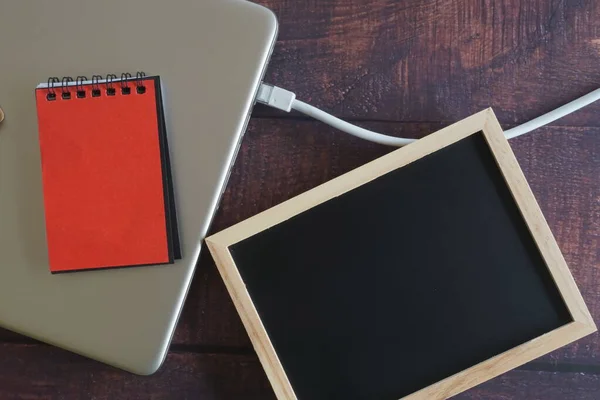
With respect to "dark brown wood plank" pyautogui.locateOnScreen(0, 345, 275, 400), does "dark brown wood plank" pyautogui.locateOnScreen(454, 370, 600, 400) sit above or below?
above

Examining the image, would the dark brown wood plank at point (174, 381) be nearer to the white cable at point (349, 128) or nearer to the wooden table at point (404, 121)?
the wooden table at point (404, 121)

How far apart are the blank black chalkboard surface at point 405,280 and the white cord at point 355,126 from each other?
0.06 metres

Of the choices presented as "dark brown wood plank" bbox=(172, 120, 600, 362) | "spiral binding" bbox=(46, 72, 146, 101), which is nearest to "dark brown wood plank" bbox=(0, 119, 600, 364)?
"dark brown wood plank" bbox=(172, 120, 600, 362)

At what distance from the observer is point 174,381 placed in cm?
55

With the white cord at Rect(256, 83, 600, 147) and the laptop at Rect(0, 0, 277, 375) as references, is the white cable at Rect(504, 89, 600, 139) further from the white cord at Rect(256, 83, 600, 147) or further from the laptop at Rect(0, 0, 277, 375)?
the laptop at Rect(0, 0, 277, 375)

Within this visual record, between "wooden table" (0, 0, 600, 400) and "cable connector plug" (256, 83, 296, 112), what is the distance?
0.09 ft

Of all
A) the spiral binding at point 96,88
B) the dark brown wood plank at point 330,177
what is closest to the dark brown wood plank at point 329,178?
the dark brown wood plank at point 330,177

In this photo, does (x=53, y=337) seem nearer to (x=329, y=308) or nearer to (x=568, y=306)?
(x=329, y=308)

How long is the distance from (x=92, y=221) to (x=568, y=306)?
0.39 metres

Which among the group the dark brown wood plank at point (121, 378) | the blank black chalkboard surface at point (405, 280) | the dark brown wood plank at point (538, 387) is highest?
the blank black chalkboard surface at point (405, 280)

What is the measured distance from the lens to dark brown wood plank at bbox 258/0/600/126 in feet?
1.78

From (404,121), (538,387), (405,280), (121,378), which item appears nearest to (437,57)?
(404,121)

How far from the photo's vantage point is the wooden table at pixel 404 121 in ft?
1.77

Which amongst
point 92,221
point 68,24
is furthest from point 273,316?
point 68,24
